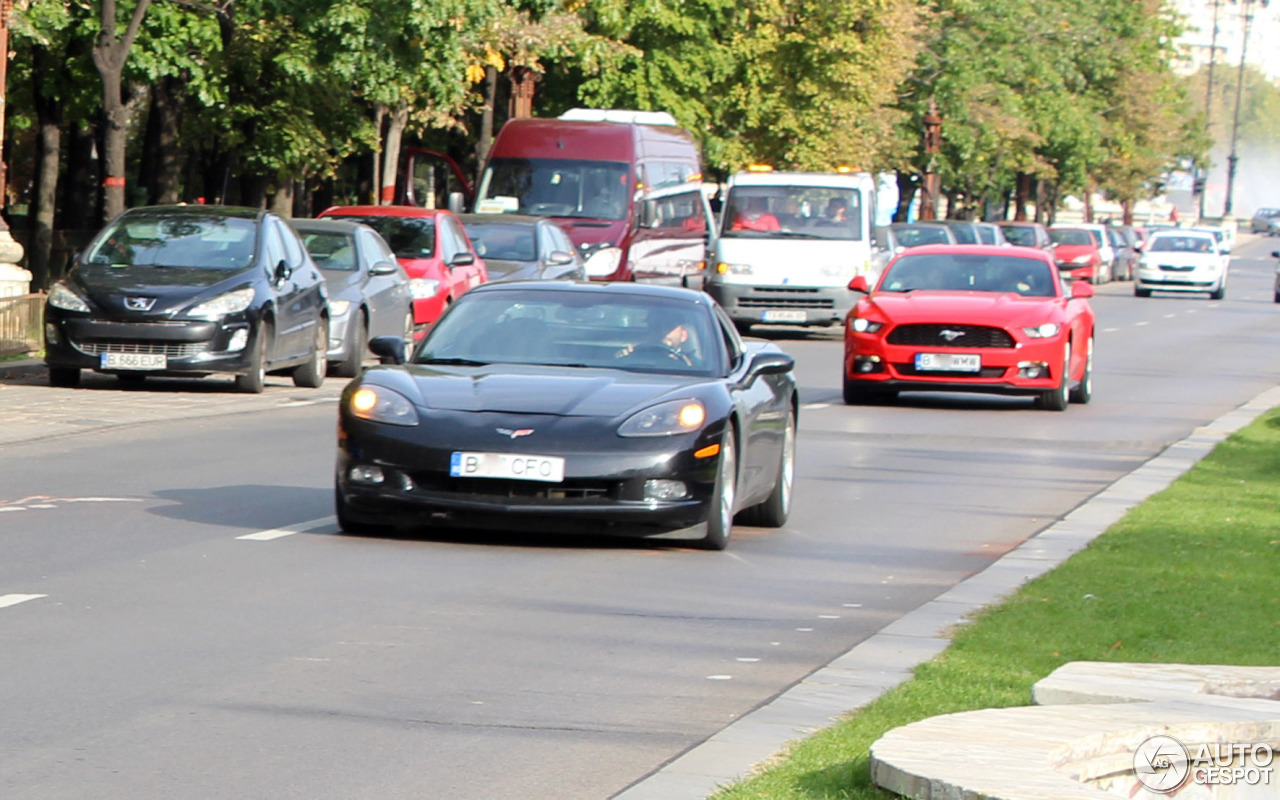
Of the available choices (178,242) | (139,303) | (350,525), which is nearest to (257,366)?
(139,303)

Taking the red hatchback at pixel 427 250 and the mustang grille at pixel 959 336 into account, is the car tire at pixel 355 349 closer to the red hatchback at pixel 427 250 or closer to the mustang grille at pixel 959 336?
the red hatchback at pixel 427 250

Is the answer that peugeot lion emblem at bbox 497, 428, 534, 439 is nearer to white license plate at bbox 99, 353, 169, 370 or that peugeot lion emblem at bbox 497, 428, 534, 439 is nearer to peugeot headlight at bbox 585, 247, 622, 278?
white license plate at bbox 99, 353, 169, 370

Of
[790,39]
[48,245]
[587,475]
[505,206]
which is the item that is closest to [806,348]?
[505,206]

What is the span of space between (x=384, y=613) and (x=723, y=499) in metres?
2.70

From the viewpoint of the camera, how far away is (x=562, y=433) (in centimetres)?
1055

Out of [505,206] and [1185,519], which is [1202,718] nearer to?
[1185,519]

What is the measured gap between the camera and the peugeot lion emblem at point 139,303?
19.9m

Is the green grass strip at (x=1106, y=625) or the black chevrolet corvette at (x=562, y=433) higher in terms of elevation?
the black chevrolet corvette at (x=562, y=433)

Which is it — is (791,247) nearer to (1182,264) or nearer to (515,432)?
(515,432)

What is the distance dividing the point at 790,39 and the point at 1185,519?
39.2 m

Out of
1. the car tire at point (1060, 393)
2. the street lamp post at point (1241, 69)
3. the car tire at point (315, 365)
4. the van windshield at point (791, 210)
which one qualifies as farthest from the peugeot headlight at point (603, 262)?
the street lamp post at point (1241, 69)

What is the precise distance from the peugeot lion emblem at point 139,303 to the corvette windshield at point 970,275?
713 cm

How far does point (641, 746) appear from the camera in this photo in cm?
652

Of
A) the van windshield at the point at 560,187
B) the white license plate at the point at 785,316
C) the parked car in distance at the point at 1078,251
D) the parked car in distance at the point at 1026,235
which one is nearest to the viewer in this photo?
the van windshield at the point at 560,187
